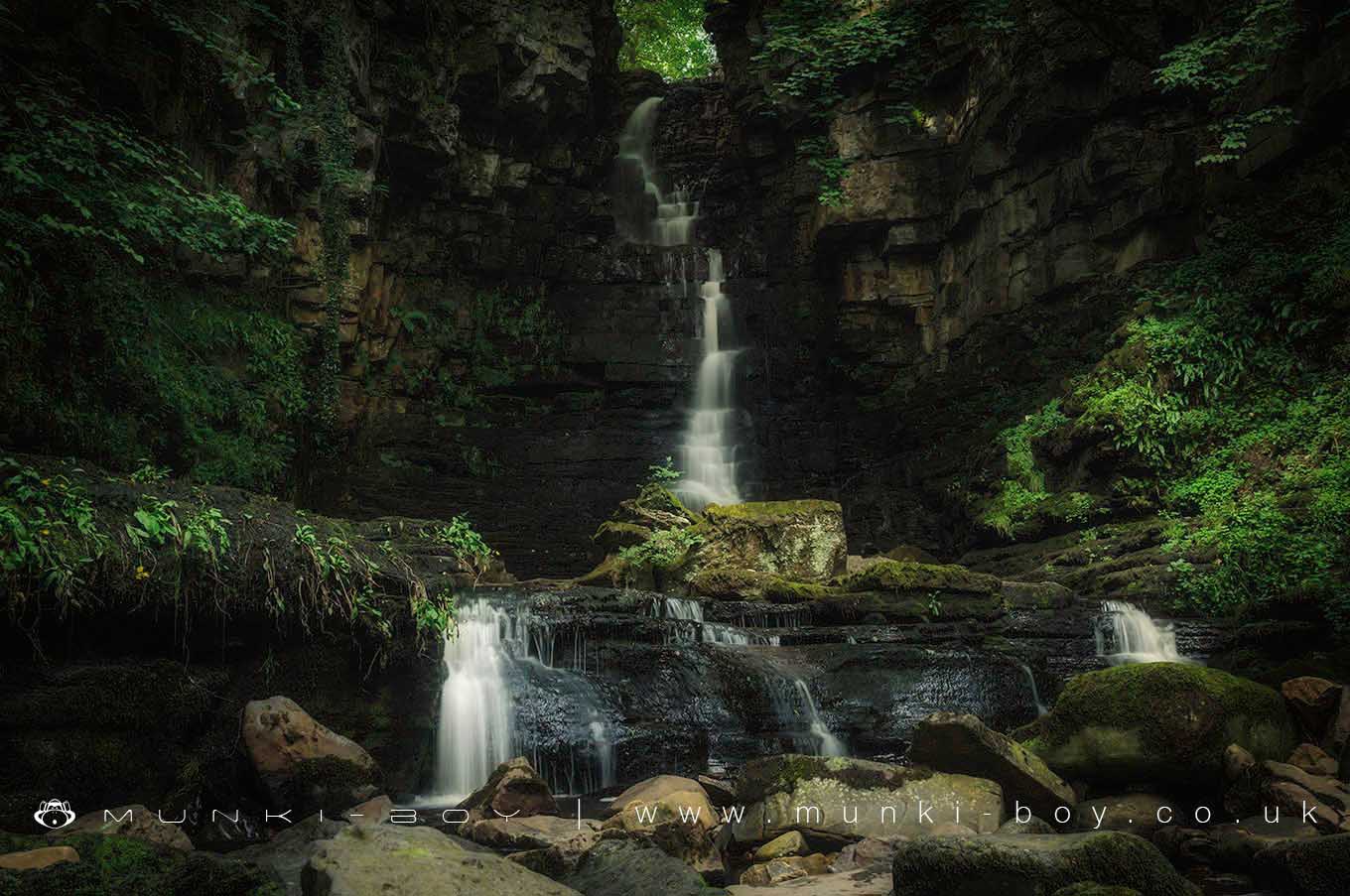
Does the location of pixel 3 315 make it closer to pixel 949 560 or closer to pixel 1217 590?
pixel 1217 590

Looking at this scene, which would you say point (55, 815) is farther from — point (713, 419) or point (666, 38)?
point (666, 38)

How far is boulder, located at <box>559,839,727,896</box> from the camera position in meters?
4.36

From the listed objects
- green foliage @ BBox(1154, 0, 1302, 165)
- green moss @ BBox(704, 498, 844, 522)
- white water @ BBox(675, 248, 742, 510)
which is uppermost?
green foliage @ BBox(1154, 0, 1302, 165)

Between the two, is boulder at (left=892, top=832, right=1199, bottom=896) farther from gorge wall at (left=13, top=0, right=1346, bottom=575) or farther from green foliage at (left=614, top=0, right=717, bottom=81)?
green foliage at (left=614, top=0, right=717, bottom=81)

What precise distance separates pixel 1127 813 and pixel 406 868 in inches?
181

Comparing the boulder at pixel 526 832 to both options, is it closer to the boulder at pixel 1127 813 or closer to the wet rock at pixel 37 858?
the wet rock at pixel 37 858

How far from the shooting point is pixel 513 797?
6426 mm

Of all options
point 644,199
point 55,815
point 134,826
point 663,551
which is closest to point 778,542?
point 663,551

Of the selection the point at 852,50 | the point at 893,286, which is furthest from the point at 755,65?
the point at 893,286

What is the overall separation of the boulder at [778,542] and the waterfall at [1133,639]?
365 centimetres

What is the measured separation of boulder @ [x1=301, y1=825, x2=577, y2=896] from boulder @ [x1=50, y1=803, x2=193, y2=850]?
6.41 feet

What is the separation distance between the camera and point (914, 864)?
4336 mm

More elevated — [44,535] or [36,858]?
[44,535]

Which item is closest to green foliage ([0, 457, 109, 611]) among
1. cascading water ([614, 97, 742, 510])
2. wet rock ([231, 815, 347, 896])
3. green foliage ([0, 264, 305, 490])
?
green foliage ([0, 264, 305, 490])
